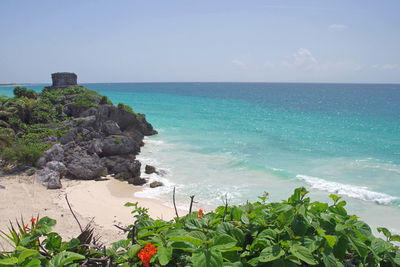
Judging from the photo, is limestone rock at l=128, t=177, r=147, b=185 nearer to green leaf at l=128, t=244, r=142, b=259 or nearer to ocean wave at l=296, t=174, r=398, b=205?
ocean wave at l=296, t=174, r=398, b=205

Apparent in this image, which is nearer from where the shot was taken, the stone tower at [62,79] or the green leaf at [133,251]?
the green leaf at [133,251]

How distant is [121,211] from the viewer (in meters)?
11.2

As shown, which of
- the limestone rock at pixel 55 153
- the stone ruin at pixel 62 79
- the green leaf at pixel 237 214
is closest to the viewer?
the green leaf at pixel 237 214

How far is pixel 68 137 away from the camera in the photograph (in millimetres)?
18078

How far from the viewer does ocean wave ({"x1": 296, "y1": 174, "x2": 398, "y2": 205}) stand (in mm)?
12938

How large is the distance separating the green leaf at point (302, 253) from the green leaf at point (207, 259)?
0.49 m

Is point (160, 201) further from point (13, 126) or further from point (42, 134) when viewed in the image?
point (13, 126)

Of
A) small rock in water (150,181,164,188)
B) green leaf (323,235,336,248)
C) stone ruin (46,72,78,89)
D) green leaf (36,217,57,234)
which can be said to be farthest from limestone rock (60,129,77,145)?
green leaf (323,235,336,248)

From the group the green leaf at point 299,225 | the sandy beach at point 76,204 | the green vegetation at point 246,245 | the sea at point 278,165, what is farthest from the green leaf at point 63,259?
the sea at point 278,165

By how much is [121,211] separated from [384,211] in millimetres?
11092

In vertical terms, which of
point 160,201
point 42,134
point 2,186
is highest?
point 42,134

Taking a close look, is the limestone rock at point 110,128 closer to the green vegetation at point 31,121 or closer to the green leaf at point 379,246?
the green vegetation at point 31,121

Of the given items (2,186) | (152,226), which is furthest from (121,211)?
(152,226)

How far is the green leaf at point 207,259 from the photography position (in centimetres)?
164
